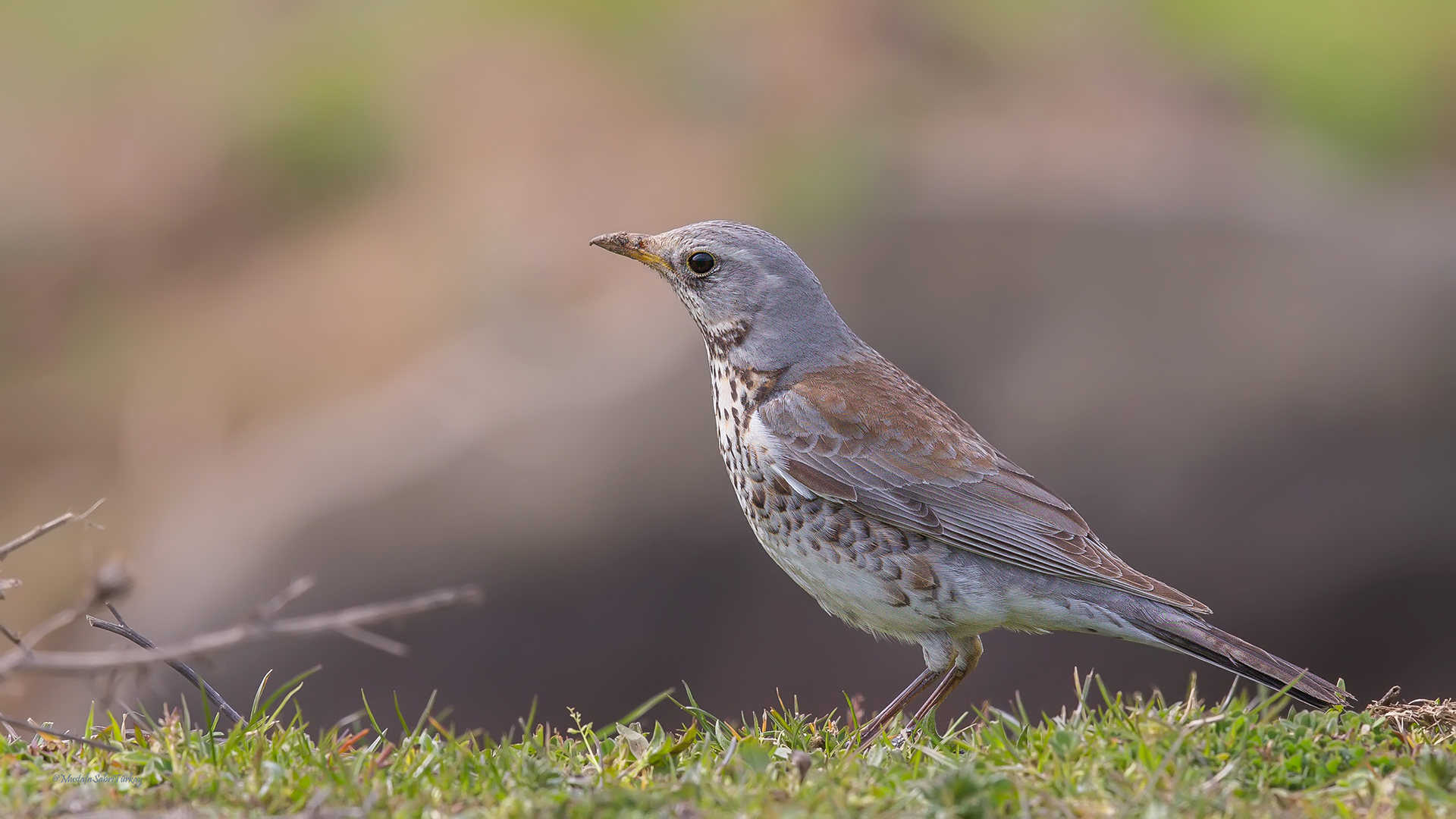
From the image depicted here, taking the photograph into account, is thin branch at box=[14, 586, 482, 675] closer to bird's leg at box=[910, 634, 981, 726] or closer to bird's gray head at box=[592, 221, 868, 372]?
bird's leg at box=[910, 634, 981, 726]

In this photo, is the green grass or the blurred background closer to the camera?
the green grass

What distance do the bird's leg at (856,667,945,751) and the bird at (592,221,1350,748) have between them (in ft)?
0.03

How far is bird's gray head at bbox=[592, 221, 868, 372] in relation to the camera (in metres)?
5.79

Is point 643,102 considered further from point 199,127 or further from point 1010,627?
point 1010,627

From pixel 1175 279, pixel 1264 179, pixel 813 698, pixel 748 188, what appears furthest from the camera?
pixel 748 188

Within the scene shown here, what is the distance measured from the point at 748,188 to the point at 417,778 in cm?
981

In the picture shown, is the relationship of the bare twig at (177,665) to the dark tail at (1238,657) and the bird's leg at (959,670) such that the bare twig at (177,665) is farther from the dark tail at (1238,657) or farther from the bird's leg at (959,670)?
the dark tail at (1238,657)

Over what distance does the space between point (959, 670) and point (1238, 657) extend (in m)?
1.17

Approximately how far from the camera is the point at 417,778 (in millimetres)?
3729

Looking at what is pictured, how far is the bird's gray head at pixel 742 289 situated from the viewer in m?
5.79

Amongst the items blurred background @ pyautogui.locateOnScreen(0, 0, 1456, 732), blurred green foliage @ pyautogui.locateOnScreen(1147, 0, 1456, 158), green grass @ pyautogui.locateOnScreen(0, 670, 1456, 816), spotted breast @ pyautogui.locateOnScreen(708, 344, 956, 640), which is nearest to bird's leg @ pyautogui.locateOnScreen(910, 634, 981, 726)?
spotted breast @ pyautogui.locateOnScreen(708, 344, 956, 640)

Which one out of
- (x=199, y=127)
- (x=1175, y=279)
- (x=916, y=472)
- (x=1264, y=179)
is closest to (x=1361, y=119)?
(x=1264, y=179)

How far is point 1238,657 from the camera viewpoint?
452 cm

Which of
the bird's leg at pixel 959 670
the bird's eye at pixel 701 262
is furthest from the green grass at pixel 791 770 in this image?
the bird's eye at pixel 701 262
